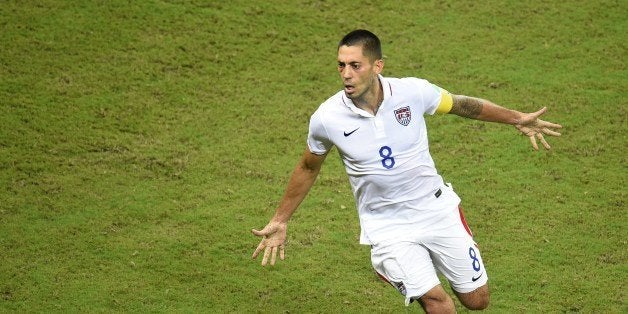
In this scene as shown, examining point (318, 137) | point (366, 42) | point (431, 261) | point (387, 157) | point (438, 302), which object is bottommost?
point (438, 302)

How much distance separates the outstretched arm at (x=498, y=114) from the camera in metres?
7.58

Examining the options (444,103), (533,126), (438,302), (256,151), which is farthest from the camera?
(256,151)

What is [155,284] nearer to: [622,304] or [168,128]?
[168,128]

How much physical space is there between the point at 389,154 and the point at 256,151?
3927 mm

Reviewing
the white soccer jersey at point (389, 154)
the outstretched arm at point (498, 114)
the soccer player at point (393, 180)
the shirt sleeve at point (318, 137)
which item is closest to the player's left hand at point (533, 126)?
the outstretched arm at point (498, 114)

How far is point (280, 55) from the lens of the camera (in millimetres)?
12344

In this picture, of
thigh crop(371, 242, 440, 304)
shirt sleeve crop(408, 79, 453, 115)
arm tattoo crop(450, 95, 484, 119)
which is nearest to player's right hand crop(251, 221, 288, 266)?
thigh crop(371, 242, 440, 304)

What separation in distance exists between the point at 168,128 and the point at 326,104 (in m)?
4.34

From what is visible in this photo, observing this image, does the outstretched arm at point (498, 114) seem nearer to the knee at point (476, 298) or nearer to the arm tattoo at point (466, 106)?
the arm tattoo at point (466, 106)

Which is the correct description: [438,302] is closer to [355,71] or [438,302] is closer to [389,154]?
[389,154]

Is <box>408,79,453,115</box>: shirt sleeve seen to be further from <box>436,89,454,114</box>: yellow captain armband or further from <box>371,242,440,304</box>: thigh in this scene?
<box>371,242,440,304</box>: thigh

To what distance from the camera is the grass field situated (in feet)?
28.7

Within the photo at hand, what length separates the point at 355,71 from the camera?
23.3ft

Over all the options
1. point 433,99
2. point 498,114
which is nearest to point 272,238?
point 433,99
